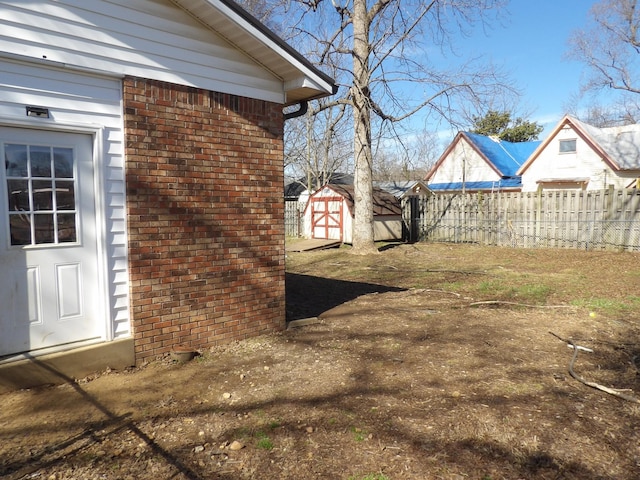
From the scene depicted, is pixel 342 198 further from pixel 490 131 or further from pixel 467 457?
pixel 490 131

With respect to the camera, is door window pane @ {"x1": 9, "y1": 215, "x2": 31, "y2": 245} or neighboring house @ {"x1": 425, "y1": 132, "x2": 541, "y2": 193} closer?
door window pane @ {"x1": 9, "y1": 215, "x2": 31, "y2": 245}

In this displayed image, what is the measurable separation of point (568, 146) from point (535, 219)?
1219 cm

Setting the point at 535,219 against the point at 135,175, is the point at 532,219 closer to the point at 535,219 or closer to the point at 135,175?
the point at 535,219

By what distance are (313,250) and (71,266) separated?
13.6 meters

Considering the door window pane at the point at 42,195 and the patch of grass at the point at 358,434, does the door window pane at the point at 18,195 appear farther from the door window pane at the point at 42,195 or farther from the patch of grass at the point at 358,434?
the patch of grass at the point at 358,434

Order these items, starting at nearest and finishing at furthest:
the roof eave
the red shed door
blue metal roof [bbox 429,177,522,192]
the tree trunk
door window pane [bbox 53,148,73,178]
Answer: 1. door window pane [bbox 53,148,73,178]
2. the roof eave
3. the tree trunk
4. the red shed door
5. blue metal roof [bbox 429,177,522,192]

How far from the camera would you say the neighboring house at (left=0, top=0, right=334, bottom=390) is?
423 centimetres

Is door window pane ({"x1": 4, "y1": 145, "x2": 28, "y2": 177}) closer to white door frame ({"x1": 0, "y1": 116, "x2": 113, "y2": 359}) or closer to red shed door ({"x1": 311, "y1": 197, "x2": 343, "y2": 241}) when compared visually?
white door frame ({"x1": 0, "y1": 116, "x2": 113, "y2": 359})

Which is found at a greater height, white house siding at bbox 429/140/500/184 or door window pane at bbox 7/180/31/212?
white house siding at bbox 429/140/500/184

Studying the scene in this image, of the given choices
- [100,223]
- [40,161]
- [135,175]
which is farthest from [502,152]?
[40,161]

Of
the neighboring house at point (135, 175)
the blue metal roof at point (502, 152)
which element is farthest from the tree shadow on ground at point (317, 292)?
the blue metal roof at point (502, 152)

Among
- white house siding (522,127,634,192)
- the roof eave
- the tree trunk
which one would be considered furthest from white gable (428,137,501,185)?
the roof eave

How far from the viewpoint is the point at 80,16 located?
172 inches

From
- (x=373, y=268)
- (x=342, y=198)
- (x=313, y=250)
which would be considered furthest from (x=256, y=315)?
(x=342, y=198)
